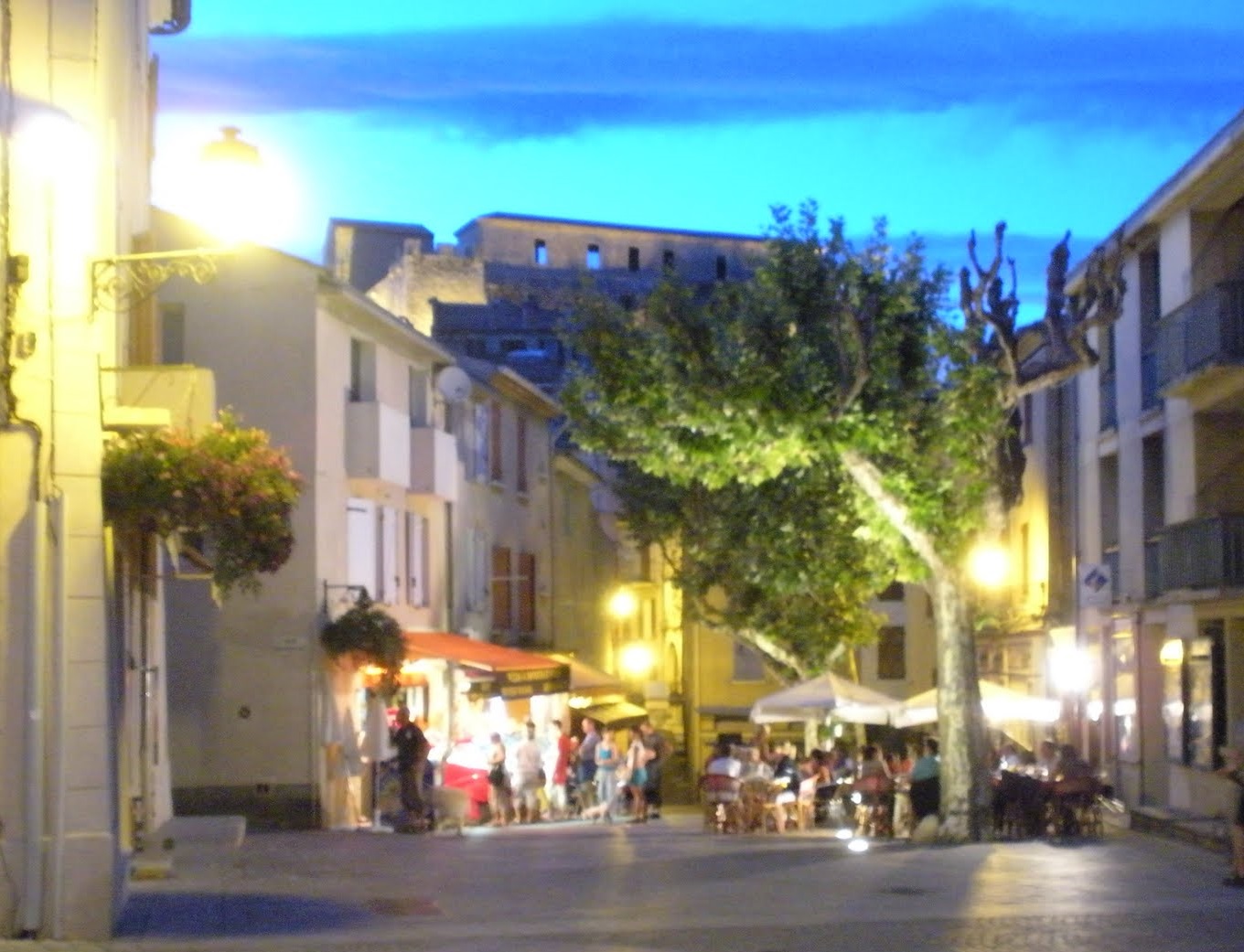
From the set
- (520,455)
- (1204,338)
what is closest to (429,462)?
(520,455)

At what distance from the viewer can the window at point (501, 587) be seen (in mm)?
42500

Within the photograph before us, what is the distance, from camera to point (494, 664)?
32.7 metres

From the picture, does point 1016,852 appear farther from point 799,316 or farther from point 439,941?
point 439,941

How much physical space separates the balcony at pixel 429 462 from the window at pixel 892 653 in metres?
26.1

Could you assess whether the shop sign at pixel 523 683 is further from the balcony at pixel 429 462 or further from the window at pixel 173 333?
the window at pixel 173 333

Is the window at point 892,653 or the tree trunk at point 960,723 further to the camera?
the window at point 892,653

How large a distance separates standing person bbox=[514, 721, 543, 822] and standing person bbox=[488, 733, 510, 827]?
16.1 inches

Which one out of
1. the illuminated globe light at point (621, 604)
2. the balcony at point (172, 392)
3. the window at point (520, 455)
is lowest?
the illuminated globe light at point (621, 604)

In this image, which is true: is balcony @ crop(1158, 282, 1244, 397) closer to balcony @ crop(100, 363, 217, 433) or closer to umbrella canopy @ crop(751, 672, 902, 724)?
umbrella canopy @ crop(751, 672, 902, 724)

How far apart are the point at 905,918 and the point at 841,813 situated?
15365 millimetres

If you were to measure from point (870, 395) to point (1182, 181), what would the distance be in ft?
21.7

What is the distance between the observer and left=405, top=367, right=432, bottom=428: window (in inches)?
1398

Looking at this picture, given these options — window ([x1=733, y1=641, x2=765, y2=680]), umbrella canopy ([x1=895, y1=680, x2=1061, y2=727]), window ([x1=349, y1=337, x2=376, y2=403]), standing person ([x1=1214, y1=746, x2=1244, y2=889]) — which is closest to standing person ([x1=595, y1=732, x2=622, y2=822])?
umbrella canopy ([x1=895, y1=680, x2=1061, y2=727])

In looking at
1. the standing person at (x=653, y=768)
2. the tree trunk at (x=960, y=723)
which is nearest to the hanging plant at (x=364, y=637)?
the standing person at (x=653, y=768)
